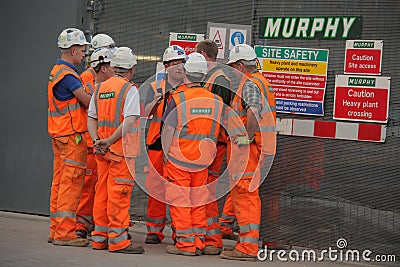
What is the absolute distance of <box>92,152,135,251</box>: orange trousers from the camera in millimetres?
8375

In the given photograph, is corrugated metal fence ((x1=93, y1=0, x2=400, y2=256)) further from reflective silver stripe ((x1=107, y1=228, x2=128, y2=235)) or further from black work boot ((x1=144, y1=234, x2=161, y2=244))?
reflective silver stripe ((x1=107, y1=228, x2=128, y2=235))

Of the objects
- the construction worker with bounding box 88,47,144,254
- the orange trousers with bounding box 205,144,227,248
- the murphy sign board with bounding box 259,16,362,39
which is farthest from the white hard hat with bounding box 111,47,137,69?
the murphy sign board with bounding box 259,16,362,39

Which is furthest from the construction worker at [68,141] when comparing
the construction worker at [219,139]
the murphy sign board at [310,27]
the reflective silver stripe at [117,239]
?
the murphy sign board at [310,27]

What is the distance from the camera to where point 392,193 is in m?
8.61

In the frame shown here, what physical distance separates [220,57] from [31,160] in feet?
9.18

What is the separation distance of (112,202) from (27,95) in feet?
8.99

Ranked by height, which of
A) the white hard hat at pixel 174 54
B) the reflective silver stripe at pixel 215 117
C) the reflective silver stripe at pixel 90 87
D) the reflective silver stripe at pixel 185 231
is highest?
the white hard hat at pixel 174 54

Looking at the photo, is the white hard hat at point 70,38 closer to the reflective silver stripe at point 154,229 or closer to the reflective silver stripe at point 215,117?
the reflective silver stripe at point 215,117

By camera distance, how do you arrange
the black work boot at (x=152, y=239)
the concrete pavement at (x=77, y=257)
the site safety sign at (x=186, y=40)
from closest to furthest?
the concrete pavement at (x=77, y=257)
the black work boot at (x=152, y=239)
the site safety sign at (x=186, y=40)

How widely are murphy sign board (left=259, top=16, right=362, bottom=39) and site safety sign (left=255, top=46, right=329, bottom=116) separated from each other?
16 centimetres

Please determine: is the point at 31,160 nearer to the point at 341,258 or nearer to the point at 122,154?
the point at 122,154

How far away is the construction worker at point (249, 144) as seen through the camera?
836 cm

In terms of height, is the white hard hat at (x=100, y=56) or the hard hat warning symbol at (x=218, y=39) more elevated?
the hard hat warning symbol at (x=218, y=39)

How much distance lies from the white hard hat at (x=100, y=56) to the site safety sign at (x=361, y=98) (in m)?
2.46
